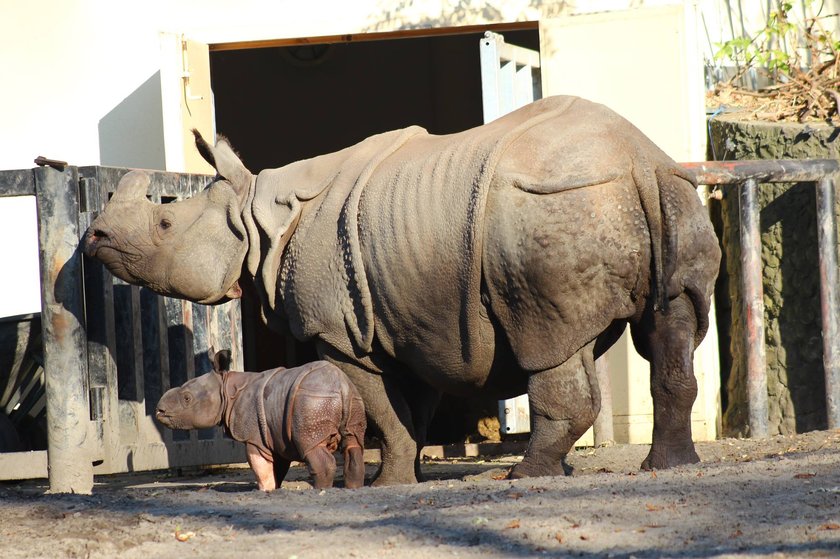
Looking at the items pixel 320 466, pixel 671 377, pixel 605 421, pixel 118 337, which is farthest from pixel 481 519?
pixel 605 421

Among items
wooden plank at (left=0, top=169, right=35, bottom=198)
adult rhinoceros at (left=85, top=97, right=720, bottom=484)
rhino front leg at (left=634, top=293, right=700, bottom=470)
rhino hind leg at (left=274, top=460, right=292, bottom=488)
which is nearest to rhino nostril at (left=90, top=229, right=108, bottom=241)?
adult rhinoceros at (left=85, top=97, right=720, bottom=484)

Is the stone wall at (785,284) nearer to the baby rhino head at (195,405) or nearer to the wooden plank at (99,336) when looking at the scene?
the baby rhino head at (195,405)

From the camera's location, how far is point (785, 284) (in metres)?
9.15

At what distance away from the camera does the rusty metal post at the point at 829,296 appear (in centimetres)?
834

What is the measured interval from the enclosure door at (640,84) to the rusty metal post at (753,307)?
714 millimetres

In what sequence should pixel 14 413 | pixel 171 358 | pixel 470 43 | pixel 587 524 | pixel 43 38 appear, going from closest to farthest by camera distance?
pixel 587 524, pixel 171 358, pixel 14 413, pixel 43 38, pixel 470 43

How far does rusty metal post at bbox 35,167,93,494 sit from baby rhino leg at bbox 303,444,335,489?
149 cm

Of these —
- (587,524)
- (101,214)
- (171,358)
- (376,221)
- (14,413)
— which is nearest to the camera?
(587,524)

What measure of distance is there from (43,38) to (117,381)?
3.53 metres

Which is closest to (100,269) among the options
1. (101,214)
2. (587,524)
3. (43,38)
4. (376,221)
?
(101,214)

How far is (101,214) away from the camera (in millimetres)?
7168

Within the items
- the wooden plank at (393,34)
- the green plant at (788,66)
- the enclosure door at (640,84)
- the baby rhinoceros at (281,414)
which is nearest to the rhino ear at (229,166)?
the baby rhinoceros at (281,414)

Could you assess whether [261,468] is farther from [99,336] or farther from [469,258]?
[469,258]

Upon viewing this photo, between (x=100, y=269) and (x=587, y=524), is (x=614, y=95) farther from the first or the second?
(x=587, y=524)
